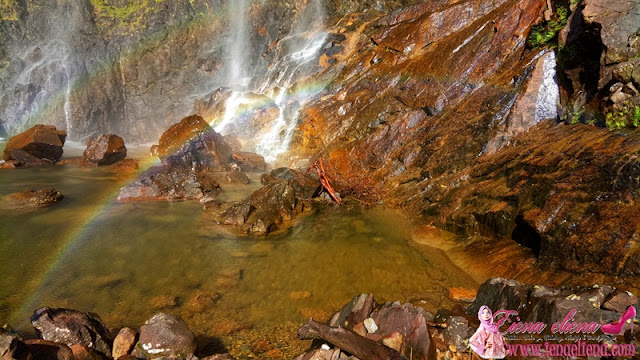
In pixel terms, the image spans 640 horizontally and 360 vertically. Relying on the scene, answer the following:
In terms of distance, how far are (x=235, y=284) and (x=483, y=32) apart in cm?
1616

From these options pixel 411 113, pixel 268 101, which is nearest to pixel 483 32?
pixel 411 113

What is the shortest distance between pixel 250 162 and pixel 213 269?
12.4 meters

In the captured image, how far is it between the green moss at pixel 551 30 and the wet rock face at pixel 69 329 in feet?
53.2

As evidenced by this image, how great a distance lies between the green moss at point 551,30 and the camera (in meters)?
12.7

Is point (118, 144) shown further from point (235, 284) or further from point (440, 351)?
point (440, 351)

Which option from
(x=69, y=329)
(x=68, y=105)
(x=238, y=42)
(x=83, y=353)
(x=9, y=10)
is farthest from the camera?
(x=238, y=42)

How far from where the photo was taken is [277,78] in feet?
92.7

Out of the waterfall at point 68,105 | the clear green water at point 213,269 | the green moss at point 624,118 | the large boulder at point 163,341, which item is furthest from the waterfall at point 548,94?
the waterfall at point 68,105

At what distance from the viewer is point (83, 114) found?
113ft

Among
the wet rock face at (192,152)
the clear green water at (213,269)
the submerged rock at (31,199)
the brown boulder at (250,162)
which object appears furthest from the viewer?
the brown boulder at (250,162)

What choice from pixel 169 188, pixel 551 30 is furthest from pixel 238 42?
pixel 551 30

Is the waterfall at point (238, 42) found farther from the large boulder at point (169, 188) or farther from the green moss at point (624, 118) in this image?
the green moss at point (624, 118)

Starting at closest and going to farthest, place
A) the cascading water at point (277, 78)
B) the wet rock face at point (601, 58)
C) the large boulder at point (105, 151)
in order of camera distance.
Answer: the wet rock face at point (601, 58)
the large boulder at point (105, 151)
the cascading water at point (277, 78)

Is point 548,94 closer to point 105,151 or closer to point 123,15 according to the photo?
point 105,151
